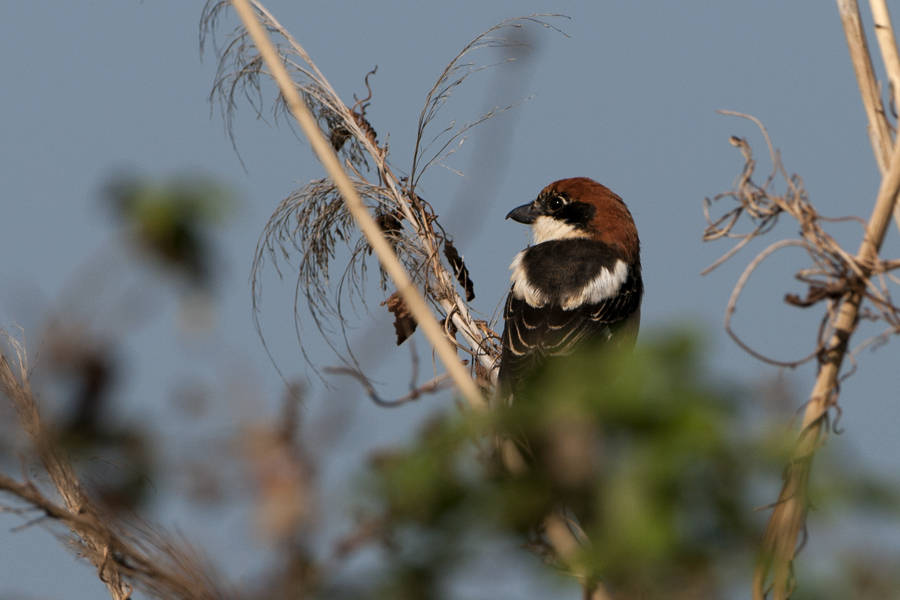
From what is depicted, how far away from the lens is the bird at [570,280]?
4.79 metres

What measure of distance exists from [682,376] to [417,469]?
366mm

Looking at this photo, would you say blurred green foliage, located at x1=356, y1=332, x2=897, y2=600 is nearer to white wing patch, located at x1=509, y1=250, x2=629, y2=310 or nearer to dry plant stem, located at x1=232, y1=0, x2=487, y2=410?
dry plant stem, located at x1=232, y1=0, x2=487, y2=410

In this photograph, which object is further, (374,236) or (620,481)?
(374,236)

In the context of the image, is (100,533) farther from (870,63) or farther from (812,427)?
(870,63)

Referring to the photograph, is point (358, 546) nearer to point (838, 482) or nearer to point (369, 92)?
point (838, 482)

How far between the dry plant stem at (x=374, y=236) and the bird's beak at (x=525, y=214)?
4.65 metres

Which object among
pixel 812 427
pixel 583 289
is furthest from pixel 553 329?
pixel 812 427

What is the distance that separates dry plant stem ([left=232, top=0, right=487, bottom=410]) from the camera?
4.97ft

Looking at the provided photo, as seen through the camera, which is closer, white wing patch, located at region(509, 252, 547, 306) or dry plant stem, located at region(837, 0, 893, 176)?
dry plant stem, located at region(837, 0, 893, 176)

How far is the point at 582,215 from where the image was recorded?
240 inches

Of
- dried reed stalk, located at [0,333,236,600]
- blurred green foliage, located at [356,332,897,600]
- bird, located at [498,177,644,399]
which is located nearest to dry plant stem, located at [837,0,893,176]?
blurred green foliage, located at [356,332,897,600]

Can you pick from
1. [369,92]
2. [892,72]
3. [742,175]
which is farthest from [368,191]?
[892,72]

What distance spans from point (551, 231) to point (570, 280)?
951 millimetres

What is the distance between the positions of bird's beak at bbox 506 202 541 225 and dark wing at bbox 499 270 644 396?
1.03 metres
